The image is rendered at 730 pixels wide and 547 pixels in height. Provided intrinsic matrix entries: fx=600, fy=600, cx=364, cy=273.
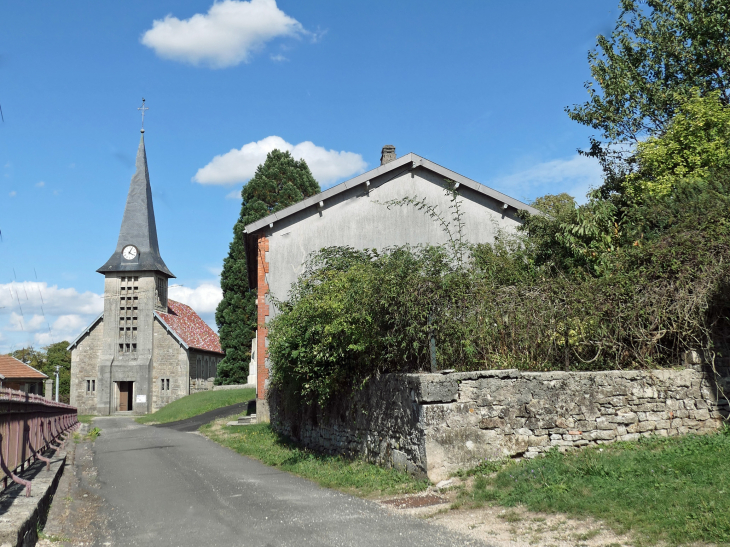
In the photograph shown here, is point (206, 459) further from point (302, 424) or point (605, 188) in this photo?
point (605, 188)

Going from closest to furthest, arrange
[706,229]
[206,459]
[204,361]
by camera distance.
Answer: [706,229]
[206,459]
[204,361]

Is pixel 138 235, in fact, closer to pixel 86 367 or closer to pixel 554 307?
pixel 86 367

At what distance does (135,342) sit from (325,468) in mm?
38593

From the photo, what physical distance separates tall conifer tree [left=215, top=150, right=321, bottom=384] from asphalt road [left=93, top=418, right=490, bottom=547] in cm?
2613

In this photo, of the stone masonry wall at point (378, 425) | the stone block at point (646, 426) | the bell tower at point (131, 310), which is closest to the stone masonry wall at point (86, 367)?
the bell tower at point (131, 310)

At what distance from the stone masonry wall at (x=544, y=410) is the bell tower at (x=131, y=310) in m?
39.8

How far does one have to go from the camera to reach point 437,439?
8289mm

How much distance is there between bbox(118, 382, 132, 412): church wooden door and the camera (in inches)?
1770

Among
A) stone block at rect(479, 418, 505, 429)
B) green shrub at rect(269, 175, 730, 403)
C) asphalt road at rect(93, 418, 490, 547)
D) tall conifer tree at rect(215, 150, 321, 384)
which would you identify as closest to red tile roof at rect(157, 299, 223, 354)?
tall conifer tree at rect(215, 150, 321, 384)

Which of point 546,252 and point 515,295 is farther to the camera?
point 546,252

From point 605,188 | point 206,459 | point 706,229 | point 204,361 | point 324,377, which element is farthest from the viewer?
point 204,361

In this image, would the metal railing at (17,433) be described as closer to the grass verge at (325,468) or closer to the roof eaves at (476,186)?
the grass verge at (325,468)

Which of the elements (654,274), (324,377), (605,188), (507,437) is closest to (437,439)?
(507,437)

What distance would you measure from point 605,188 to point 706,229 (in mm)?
11414
